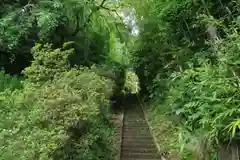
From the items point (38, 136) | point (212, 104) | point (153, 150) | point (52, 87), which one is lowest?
point (153, 150)

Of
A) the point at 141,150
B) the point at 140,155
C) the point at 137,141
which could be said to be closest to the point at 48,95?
the point at 140,155

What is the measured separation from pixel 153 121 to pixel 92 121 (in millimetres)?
7031

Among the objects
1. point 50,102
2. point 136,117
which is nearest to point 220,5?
point 50,102

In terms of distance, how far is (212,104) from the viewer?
543 cm

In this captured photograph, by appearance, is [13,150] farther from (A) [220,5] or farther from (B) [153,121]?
(B) [153,121]

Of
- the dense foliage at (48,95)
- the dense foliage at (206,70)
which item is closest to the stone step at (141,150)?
the dense foliage at (48,95)

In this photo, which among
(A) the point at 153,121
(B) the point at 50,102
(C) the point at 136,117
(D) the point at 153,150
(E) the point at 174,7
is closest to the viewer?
(B) the point at 50,102

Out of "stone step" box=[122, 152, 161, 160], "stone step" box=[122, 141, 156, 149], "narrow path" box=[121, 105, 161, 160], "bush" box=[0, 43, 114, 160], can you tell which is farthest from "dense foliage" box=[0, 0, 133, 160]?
"stone step" box=[122, 141, 156, 149]

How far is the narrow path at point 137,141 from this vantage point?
9655 mm

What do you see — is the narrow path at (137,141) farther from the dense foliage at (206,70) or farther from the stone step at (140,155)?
the dense foliage at (206,70)

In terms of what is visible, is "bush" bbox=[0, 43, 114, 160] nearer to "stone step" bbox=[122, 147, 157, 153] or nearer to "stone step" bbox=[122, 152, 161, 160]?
"stone step" bbox=[122, 152, 161, 160]

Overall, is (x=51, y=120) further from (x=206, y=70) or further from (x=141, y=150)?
(x=141, y=150)

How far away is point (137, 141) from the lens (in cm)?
1104

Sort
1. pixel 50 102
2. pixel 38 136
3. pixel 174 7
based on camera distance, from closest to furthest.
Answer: pixel 38 136
pixel 50 102
pixel 174 7
